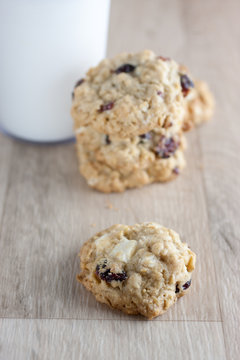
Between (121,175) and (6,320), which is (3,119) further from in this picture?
(6,320)

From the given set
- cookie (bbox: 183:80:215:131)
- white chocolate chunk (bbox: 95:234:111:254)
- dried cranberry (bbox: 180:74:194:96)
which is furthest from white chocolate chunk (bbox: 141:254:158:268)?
cookie (bbox: 183:80:215:131)

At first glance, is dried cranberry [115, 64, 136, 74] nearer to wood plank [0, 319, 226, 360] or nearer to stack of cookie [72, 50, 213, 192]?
stack of cookie [72, 50, 213, 192]

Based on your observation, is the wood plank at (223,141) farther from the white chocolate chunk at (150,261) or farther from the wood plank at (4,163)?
the wood plank at (4,163)

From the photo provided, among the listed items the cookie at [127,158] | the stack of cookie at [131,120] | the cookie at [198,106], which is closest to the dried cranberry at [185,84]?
the stack of cookie at [131,120]

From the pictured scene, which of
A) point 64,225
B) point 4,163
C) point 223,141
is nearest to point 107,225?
point 64,225

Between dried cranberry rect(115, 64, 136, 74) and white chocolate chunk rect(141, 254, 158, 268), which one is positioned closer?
white chocolate chunk rect(141, 254, 158, 268)

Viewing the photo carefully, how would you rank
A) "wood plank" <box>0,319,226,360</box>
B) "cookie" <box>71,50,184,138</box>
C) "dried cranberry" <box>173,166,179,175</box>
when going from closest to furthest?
"wood plank" <box>0,319,226,360</box>
"cookie" <box>71,50,184,138</box>
"dried cranberry" <box>173,166,179,175</box>
